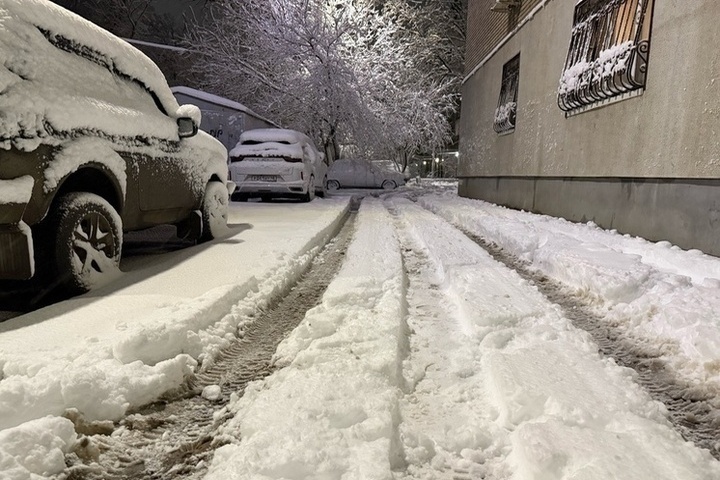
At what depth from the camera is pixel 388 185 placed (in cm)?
2573

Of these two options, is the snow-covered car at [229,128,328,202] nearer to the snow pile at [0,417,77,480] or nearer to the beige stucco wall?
the beige stucco wall

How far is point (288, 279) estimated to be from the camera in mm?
4055

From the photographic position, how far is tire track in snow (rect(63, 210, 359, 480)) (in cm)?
163

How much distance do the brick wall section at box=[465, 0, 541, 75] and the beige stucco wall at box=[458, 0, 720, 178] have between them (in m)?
0.60

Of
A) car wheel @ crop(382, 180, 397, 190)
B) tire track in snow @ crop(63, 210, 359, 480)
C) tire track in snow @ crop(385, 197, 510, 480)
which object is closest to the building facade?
tire track in snow @ crop(385, 197, 510, 480)

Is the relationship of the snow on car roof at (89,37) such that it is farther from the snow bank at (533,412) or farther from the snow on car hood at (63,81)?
the snow bank at (533,412)

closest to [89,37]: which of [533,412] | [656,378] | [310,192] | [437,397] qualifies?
[437,397]

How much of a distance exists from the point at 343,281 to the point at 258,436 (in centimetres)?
221

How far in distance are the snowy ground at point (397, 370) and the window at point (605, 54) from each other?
2.91 m

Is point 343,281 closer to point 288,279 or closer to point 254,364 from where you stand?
point 288,279

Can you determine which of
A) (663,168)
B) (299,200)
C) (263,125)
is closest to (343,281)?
(663,168)

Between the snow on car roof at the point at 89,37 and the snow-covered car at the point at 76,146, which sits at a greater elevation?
the snow on car roof at the point at 89,37

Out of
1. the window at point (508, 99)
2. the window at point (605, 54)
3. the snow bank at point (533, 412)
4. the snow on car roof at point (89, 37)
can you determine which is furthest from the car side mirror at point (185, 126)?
the window at point (508, 99)

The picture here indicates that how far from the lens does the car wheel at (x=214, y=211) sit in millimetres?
5617
